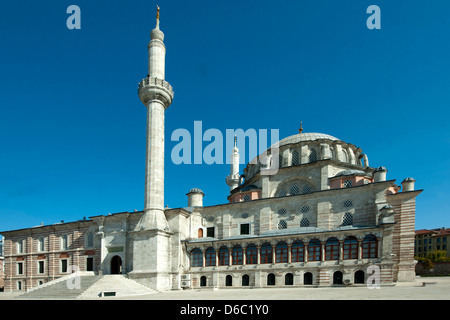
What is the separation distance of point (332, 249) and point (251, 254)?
699 cm

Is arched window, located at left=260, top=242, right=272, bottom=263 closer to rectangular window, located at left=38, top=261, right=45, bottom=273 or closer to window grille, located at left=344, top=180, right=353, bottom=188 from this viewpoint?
window grille, located at left=344, top=180, right=353, bottom=188

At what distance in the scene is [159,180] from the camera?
3086cm

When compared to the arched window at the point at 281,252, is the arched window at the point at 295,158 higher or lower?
higher

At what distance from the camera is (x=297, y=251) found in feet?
86.6

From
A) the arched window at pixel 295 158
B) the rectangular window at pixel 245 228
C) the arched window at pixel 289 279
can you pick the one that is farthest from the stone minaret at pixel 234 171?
the arched window at pixel 289 279

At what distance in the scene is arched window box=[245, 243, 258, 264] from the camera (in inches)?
1103

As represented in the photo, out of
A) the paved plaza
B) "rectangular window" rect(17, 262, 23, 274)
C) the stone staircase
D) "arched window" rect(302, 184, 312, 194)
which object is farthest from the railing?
"rectangular window" rect(17, 262, 23, 274)

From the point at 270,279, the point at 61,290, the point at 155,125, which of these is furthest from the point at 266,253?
the point at 61,290

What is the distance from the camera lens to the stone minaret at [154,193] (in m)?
28.0

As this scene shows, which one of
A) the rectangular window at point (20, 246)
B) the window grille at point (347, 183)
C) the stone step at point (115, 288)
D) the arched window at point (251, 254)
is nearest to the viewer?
the stone step at point (115, 288)

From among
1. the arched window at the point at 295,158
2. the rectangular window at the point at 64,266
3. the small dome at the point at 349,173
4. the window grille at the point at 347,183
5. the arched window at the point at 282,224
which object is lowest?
the rectangular window at the point at 64,266

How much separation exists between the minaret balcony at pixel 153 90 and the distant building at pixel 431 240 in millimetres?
62878

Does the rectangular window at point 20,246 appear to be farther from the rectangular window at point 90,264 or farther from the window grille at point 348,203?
the window grille at point 348,203

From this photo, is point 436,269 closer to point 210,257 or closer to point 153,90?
point 210,257
